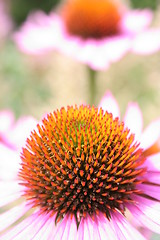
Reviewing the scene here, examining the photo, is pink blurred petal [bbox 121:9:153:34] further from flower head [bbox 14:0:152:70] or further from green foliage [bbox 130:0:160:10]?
green foliage [bbox 130:0:160:10]

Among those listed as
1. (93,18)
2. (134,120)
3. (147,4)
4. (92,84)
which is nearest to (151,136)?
(134,120)

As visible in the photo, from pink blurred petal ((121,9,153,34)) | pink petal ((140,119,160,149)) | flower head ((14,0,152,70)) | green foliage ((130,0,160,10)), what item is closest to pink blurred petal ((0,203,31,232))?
pink petal ((140,119,160,149))

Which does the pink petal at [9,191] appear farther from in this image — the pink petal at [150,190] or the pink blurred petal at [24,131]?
the pink petal at [150,190]

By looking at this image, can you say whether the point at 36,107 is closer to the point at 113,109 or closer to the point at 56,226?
the point at 113,109

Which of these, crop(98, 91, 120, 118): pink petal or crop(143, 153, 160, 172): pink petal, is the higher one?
crop(98, 91, 120, 118): pink petal

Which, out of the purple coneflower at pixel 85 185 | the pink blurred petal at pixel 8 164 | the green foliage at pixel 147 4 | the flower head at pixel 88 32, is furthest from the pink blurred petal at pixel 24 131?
the green foliage at pixel 147 4

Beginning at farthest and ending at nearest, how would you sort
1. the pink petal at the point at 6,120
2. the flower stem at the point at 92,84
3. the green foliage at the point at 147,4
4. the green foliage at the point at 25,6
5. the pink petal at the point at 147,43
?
1. the green foliage at the point at 25,6
2. the green foliage at the point at 147,4
3. the flower stem at the point at 92,84
4. the pink petal at the point at 147,43
5. the pink petal at the point at 6,120

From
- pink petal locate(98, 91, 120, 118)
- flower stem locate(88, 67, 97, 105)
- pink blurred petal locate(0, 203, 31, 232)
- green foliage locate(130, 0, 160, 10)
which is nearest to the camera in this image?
pink blurred petal locate(0, 203, 31, 232)
